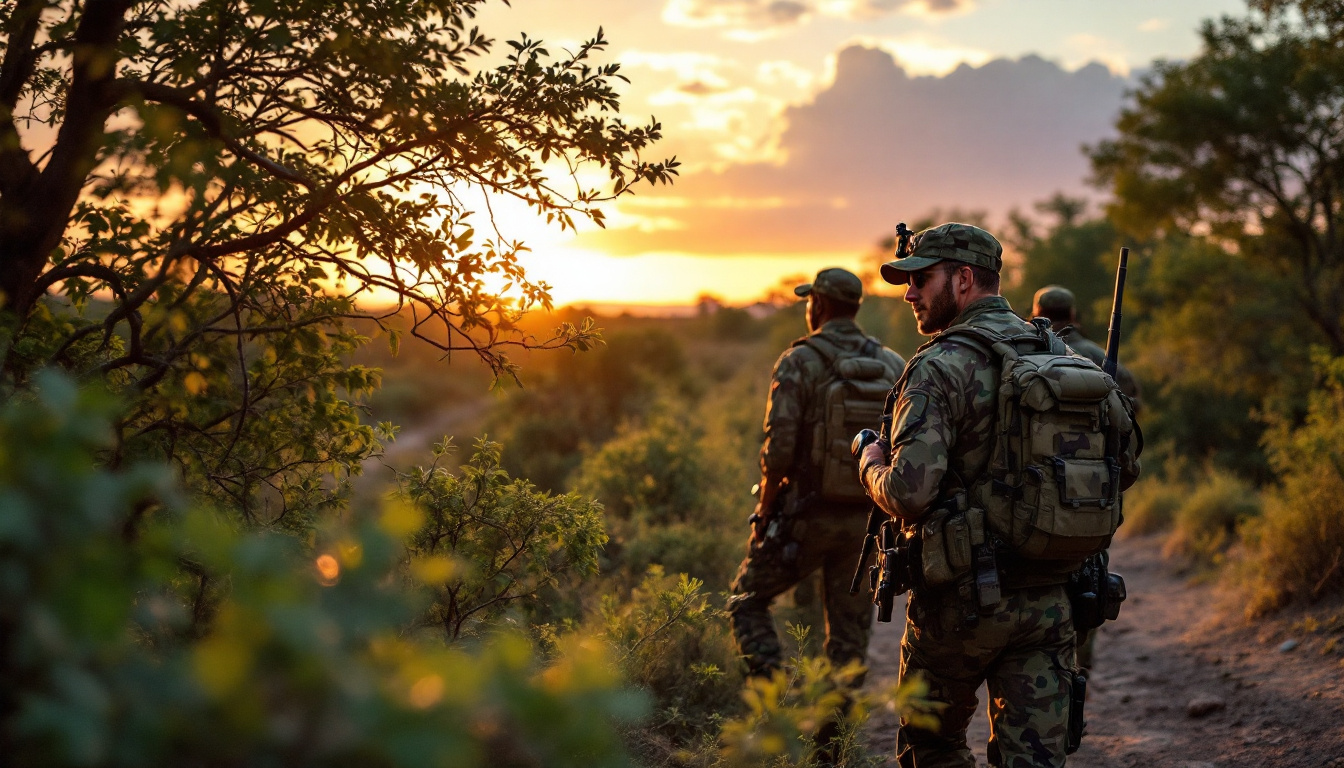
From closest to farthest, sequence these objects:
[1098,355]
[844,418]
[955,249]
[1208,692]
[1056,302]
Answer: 1. [955,249]
2. [844,418]
3. [1208,692]
4. [1098,355]
5. [1056,302]

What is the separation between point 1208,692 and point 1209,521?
448 centimetres

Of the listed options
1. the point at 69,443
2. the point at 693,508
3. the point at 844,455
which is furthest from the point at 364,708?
the point at 693,508

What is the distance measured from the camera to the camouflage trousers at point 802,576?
15.2 feet

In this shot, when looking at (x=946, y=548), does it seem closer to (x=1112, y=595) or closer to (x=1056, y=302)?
(x=1112, y=595)

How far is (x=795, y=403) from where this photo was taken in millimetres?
4715

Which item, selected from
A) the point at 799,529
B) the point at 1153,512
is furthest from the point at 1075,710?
the point at 1153,512

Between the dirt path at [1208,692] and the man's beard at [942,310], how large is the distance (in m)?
2.74

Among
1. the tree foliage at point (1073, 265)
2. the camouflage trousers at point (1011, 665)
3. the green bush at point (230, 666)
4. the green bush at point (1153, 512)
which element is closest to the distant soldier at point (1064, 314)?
the camouflage trousers at point (1011, 665)

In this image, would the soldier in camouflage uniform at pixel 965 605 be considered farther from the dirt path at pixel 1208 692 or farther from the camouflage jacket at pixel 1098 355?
the camouflage jacket at pixel 1098 355

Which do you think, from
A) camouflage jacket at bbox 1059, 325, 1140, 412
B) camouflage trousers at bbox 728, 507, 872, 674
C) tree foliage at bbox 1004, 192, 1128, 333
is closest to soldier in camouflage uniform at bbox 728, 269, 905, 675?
camouflage trousers at bbox 728, 507, 872, 674

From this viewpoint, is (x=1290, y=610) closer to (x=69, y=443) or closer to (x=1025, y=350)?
(x=1025, y=350)

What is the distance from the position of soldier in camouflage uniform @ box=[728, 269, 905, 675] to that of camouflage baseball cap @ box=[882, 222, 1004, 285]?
1.54 m

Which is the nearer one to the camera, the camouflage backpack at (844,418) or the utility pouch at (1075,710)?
the utility pouch at (1075,710)

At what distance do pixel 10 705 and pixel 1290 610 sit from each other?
731 cm
